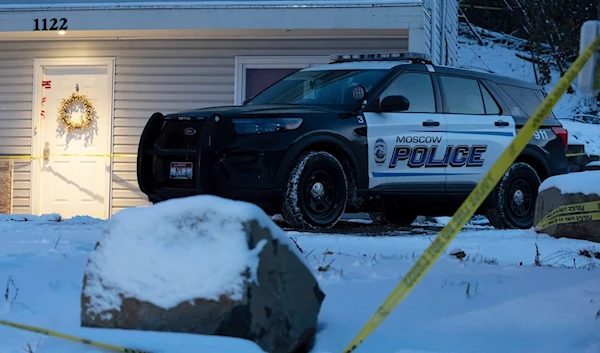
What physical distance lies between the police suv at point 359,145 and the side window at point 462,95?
14mm

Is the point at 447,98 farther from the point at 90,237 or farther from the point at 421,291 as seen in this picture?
the point at 421,291

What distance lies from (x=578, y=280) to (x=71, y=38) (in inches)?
394

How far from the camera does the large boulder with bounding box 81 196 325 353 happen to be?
9.95 ft

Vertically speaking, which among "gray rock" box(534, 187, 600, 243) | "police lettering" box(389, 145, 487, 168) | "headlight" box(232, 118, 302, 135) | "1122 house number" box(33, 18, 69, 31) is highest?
"1122 house number" box(33, 18, 69, 31)

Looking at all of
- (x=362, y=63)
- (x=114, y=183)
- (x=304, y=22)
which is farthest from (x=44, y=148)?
(x=362, y=63)

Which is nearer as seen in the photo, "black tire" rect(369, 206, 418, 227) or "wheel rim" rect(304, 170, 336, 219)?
"wheel rim" rect(304, 170, 336, 219)

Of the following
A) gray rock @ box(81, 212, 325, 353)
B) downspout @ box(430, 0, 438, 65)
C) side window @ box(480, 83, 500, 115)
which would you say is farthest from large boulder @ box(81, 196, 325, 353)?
downspout @ box(430, 0, 438, 65)

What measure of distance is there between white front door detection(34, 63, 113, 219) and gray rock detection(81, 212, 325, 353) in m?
10.2

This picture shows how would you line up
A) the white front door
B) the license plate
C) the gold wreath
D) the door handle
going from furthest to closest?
the gold wreath < the white front door < the door handle < the license plate

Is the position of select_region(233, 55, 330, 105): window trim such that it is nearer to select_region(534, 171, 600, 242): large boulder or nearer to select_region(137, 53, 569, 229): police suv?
select_region(137, 53, 569, 229): police suv

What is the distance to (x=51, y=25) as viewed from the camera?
40.7 feet

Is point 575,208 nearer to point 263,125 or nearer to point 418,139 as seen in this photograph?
point 418,139

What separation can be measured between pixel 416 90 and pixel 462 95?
65cm

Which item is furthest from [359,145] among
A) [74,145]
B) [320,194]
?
[74,145]
